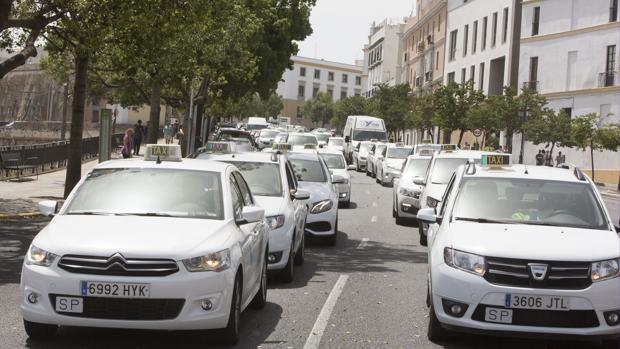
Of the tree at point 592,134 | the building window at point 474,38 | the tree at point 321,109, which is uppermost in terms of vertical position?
the building window at point 474,38

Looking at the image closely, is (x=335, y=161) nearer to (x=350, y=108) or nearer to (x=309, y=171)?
(x=309, y=171)

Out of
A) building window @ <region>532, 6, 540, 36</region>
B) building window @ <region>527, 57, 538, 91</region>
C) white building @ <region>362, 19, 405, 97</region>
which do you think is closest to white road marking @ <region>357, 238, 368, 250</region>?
building window @ <region>527, 57, 538, 91</region>

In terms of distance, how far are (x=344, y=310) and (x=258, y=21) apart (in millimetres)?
29733

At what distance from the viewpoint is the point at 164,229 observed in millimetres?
7031

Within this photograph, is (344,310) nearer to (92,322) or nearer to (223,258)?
(223,258)

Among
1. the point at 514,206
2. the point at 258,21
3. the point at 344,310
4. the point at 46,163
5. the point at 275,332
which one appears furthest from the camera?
the point at 258,21

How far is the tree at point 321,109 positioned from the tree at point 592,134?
101 metres

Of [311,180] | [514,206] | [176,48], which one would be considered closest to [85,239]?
[514,206]

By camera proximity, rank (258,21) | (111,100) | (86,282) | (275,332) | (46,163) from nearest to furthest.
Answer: (86,282), (275,332), (46,163), (258,21), (111,100)

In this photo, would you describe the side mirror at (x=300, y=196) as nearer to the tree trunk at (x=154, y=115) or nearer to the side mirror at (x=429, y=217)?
the side mirror at (x=429, y=217)

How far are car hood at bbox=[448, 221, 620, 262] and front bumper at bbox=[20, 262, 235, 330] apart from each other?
2157 millimetres

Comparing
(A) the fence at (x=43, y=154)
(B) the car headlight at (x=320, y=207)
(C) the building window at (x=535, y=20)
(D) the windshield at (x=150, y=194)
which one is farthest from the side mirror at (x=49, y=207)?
(C) the building window at (x=535, y=20)

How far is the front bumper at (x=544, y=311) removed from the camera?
697 centimetres

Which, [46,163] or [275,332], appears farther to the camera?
[46,163]
